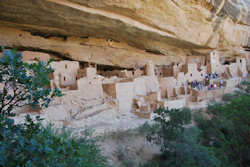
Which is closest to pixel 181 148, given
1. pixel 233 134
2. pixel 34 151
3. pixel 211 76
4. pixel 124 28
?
pixel 233 134

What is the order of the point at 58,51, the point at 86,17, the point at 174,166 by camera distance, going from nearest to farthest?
the point at 174,166, the point at 86,17, the point at 58,51

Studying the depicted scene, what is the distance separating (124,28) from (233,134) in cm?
677

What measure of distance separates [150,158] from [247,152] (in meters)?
3.62

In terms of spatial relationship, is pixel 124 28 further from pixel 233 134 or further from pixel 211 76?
pixel 211 76

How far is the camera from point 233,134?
26.8 feet

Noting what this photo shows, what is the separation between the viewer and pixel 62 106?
6.95m

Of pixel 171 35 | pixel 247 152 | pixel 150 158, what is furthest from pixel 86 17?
pixel 247 152

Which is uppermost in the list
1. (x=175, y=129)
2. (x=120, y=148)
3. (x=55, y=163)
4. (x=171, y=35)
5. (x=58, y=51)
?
(x=171, y=35)

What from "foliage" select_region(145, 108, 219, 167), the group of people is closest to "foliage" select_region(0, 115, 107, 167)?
"foliage" select_region(145, 108, 219, 167)

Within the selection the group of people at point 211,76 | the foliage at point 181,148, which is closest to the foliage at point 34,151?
the foliage at point 181,148

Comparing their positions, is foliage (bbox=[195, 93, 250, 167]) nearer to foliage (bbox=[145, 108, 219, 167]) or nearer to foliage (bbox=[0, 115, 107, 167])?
foliage (bbox=[145, 108, 219, 167])

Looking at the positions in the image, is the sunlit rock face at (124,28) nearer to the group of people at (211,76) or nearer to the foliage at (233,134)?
the group of people at (211,76)

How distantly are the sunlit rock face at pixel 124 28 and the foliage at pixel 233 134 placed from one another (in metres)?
4.96

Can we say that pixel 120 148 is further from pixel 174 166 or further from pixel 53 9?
pixel 53 9
